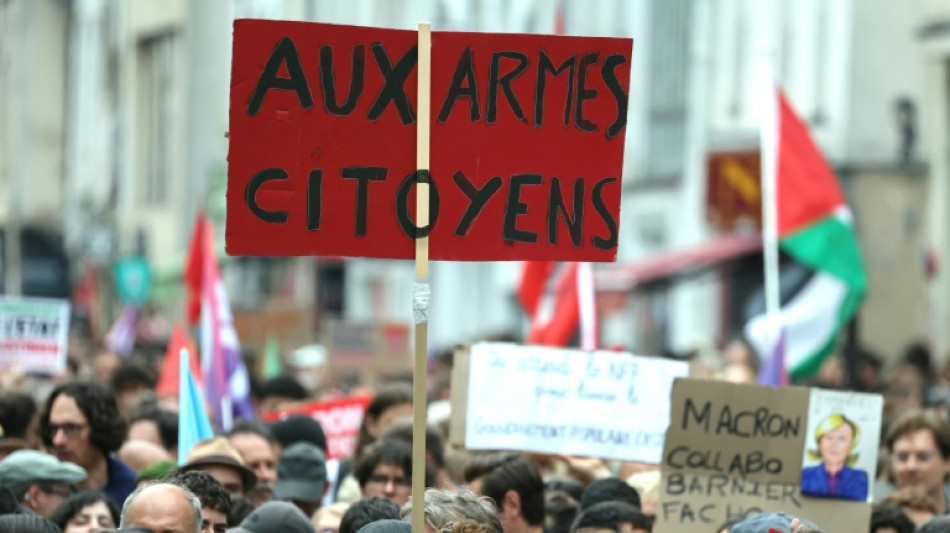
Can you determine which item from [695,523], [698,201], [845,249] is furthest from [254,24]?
[698,201]

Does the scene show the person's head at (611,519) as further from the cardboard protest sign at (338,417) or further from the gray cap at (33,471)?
the cardboard protest sign at (338,417)

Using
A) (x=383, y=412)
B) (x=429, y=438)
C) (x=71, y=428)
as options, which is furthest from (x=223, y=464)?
(x=383, y=412)

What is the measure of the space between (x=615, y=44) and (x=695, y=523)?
224 cm

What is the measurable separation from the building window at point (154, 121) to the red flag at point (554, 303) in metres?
34.8

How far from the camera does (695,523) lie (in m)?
8.73

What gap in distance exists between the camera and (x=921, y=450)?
9.88 meters

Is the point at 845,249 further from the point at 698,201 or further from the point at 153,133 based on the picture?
the point at 153,133

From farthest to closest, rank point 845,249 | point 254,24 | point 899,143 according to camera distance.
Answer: point 899,143 → point 845,249 → point 254,24

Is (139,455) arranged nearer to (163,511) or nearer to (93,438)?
(93,438)

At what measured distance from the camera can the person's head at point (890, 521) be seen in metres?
8.70

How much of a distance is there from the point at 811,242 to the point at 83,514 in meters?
7.16

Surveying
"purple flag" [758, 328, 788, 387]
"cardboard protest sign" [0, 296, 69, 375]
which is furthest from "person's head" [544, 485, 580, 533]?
"cardboard protest sign" [0, 296, 69, 375]

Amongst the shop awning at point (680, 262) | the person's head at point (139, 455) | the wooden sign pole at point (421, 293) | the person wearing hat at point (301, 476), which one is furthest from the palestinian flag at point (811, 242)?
the shop awning at point (680, 262)

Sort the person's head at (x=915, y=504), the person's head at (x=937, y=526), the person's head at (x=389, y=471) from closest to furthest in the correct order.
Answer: the person's head at (x=937, y=526)
the person's head at (x=915, y=504)
the person's head at (x=389, y=471)
